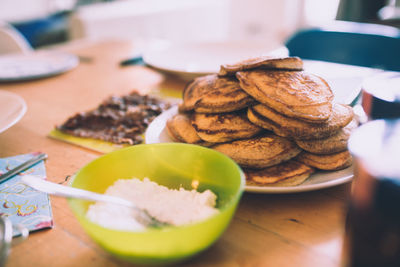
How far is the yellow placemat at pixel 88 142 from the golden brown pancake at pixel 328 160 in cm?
49

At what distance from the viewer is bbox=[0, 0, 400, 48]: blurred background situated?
11.7ft

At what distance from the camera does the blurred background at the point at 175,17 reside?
3555 mm

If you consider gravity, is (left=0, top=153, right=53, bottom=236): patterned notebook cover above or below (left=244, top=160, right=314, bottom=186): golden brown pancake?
below

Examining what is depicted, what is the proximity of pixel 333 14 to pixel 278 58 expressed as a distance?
3868 millimetres

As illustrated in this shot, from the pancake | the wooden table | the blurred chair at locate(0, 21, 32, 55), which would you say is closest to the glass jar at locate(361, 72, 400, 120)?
the wooden table

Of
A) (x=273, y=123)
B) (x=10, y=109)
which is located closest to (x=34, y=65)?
(x=10, y=109)

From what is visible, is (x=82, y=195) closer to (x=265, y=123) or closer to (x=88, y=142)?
(x=265, y=123)

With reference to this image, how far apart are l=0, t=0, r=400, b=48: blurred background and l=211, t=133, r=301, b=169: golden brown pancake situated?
116 inches

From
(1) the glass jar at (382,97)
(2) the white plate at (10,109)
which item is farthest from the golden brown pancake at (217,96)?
(2) the white plate at (10,109)

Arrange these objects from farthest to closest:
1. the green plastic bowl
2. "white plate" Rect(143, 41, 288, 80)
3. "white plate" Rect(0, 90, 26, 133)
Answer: "white plate" Rect(143, 41, 288, 80) → "white plate" Rect(0, 90, 26, 133) → the green plastic bowl

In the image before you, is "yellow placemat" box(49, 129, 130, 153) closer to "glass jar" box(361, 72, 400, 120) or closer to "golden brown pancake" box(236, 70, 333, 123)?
"golden brown pancake" box(236, 70, 333, 123)

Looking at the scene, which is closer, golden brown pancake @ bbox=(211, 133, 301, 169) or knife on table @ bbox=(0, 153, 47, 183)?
golden brown pancake @ bbox=(211, 133, 301, 169)

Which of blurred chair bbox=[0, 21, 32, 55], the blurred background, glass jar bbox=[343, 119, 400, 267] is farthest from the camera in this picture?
the blurred background

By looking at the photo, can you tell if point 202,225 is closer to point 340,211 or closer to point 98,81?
point 340,211
